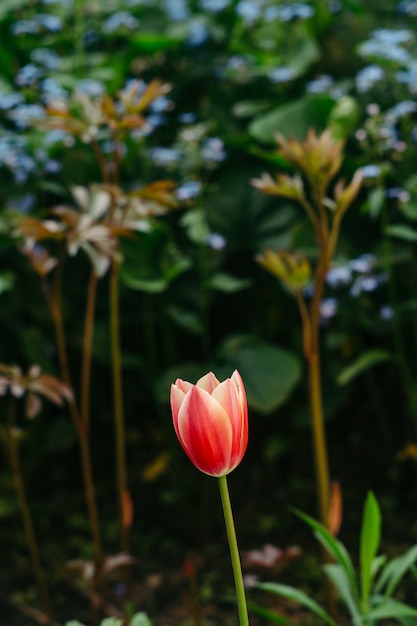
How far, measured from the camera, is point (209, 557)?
191 centimetres

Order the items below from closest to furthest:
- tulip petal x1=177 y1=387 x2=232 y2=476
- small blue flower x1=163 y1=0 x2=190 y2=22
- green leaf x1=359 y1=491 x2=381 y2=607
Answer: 1. tulip petal x1=177 y1=387 x2=232 y2=476
2. green leaf x1=359 y1=491 x2=381 y2=607
3. small blue flower x1=163 y1=0 x2=190 y2=22

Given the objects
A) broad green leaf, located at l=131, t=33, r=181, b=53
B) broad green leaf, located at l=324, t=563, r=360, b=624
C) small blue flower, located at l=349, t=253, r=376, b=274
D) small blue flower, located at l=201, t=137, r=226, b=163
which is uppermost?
broad green leaf, located at l=131, t=33, r=181, b=53

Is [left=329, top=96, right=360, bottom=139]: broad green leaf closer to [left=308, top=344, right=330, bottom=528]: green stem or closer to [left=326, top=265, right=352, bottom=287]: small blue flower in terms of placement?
[left=326, top=265, right=352, bottom=287]: small blue flower

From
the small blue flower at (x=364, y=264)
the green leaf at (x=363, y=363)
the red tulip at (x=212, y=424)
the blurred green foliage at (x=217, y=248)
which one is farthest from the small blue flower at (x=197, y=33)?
the red tulip at (x=212, y=424)

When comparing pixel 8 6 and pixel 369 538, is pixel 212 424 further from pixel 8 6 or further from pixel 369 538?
pixel 8 6

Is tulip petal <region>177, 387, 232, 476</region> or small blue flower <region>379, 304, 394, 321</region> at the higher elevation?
tulip petal <region>177, 387, 232, 476</region>

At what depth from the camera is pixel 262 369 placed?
1.79 meters

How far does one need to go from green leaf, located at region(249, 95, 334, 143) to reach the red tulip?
130cm

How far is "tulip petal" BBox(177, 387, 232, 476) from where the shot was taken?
2.11 ft

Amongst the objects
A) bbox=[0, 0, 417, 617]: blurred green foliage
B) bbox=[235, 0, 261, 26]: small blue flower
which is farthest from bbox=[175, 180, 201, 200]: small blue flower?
bbox=[235, 0, 261, 26]: small blue flower

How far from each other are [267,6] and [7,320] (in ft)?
3.74

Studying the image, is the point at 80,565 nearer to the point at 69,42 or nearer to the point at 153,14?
the point at 69,42

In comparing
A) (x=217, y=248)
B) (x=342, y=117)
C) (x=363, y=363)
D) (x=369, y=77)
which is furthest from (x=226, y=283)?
(x=369, y=77)

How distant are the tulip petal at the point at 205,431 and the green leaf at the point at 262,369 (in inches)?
41.1
